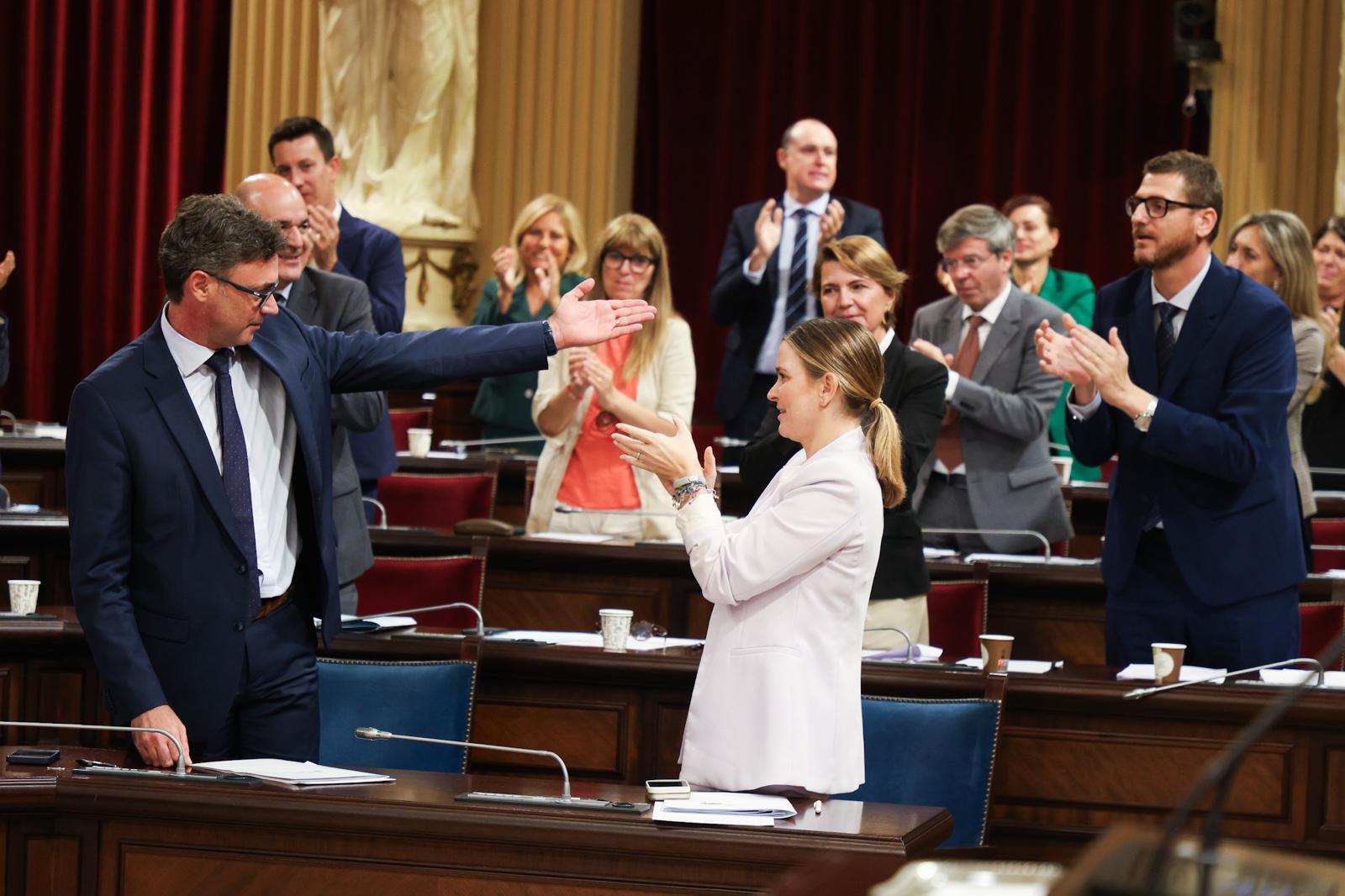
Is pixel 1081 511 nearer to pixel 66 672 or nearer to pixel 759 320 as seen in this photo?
pixel 759 320

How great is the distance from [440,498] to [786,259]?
146 cm

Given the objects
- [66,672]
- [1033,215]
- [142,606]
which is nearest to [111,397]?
[142,606]

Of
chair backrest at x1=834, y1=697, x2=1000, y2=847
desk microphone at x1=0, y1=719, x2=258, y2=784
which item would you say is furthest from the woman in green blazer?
desk microphone at x1=0, y1=719, x2=258, y2=784

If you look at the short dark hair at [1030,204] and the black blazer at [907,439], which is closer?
the black blazer at [907,439]

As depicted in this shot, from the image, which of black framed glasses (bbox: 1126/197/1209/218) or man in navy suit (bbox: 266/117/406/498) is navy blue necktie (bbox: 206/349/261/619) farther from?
black framed glasses (bbox: 1126/197/1209/218)

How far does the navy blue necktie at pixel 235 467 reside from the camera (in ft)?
9.39

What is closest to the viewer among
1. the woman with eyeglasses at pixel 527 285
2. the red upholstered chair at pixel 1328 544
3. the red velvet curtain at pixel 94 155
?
the red upholstered chair at pixel 1328 544

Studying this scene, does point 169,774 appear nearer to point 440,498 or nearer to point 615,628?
point 615,628

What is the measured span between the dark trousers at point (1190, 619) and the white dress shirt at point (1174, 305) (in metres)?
0.29

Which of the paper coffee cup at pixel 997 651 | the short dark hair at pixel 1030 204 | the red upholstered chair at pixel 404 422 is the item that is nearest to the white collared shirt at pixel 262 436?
the paper coffee cup at pixel 997 651

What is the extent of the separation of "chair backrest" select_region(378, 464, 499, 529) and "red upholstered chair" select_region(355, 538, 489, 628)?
4.14 feet

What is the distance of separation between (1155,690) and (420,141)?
5760 mm

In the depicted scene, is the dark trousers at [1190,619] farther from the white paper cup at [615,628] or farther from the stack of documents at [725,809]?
the stack of documents at [725,809]

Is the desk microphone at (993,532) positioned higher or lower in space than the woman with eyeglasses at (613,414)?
lower
